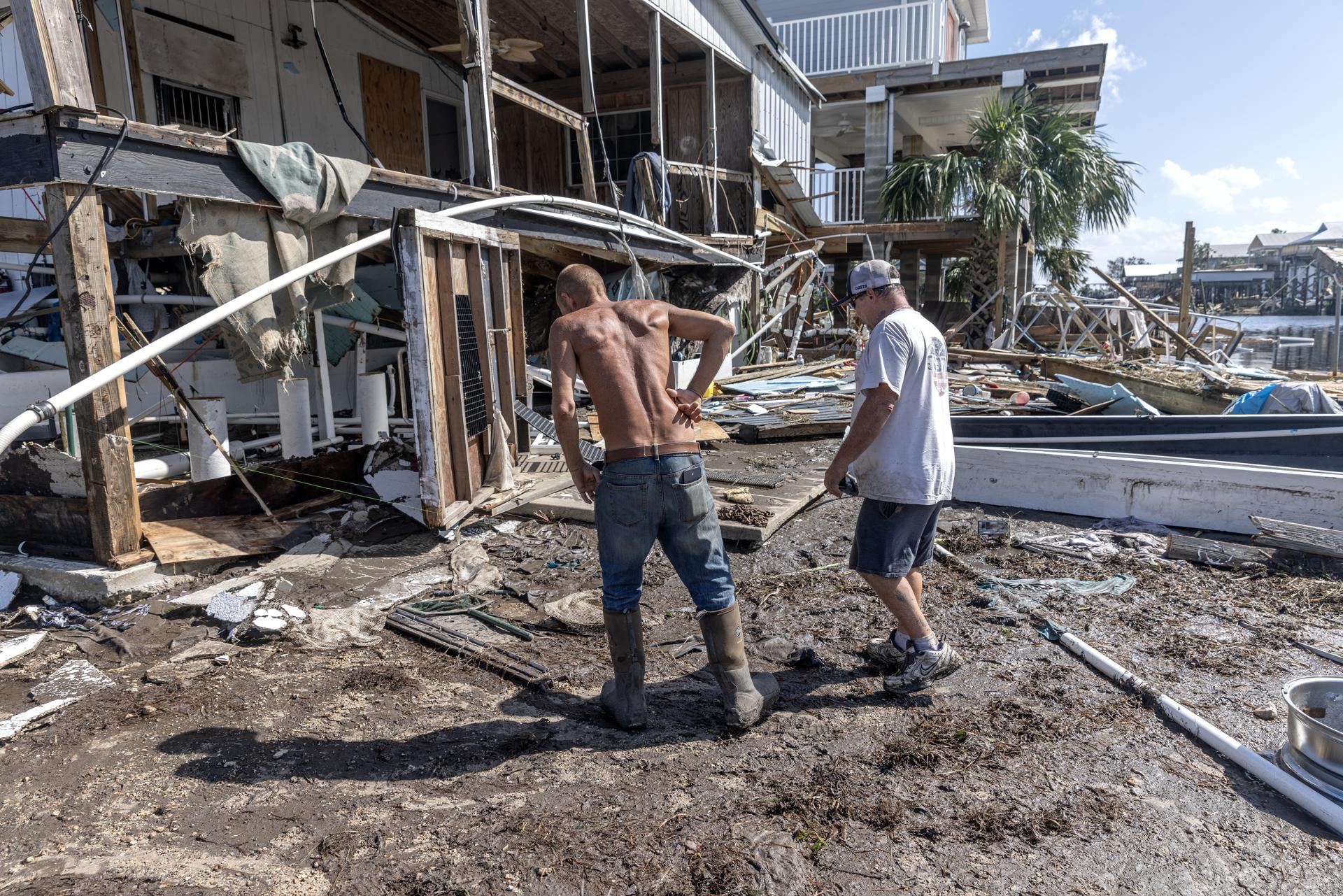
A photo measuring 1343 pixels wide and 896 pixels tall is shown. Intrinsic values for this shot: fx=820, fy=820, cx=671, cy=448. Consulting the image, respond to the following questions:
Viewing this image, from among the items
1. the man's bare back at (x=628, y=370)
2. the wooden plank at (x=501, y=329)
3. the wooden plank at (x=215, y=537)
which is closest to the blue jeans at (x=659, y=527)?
the man's bare back at (x=628, y=370)

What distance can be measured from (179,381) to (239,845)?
255 inches

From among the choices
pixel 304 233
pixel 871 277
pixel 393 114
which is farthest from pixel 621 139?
pixel 871 277

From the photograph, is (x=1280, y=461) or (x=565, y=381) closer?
(x=565, y=381)

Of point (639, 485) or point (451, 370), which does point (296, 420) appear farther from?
point (639, 485)

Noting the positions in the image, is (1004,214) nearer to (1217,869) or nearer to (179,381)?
(179,381)

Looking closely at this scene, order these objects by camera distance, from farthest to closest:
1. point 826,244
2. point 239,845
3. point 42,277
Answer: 1. point 826,244
2. point 42,277
3. point 239,845

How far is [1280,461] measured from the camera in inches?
260

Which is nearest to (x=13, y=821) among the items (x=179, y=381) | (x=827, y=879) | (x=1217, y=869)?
(x=827, y=879)

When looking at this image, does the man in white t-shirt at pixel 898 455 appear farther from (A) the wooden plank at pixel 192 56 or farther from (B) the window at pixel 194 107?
(A) the wooden plank at pixel 192 56

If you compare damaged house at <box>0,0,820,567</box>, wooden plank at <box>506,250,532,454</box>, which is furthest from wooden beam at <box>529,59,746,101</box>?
wooden plank at <box>506,250,532,454</box>

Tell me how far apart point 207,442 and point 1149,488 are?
6.91m

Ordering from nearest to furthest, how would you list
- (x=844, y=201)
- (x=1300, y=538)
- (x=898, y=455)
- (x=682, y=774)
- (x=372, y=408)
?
(x=682, y=774) → (x=898, y=455) → (x=1300, y=538) → (x=372, y=408) → (x=844, y=201)

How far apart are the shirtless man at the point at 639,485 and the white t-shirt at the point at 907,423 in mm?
654

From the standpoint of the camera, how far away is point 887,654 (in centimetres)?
377
